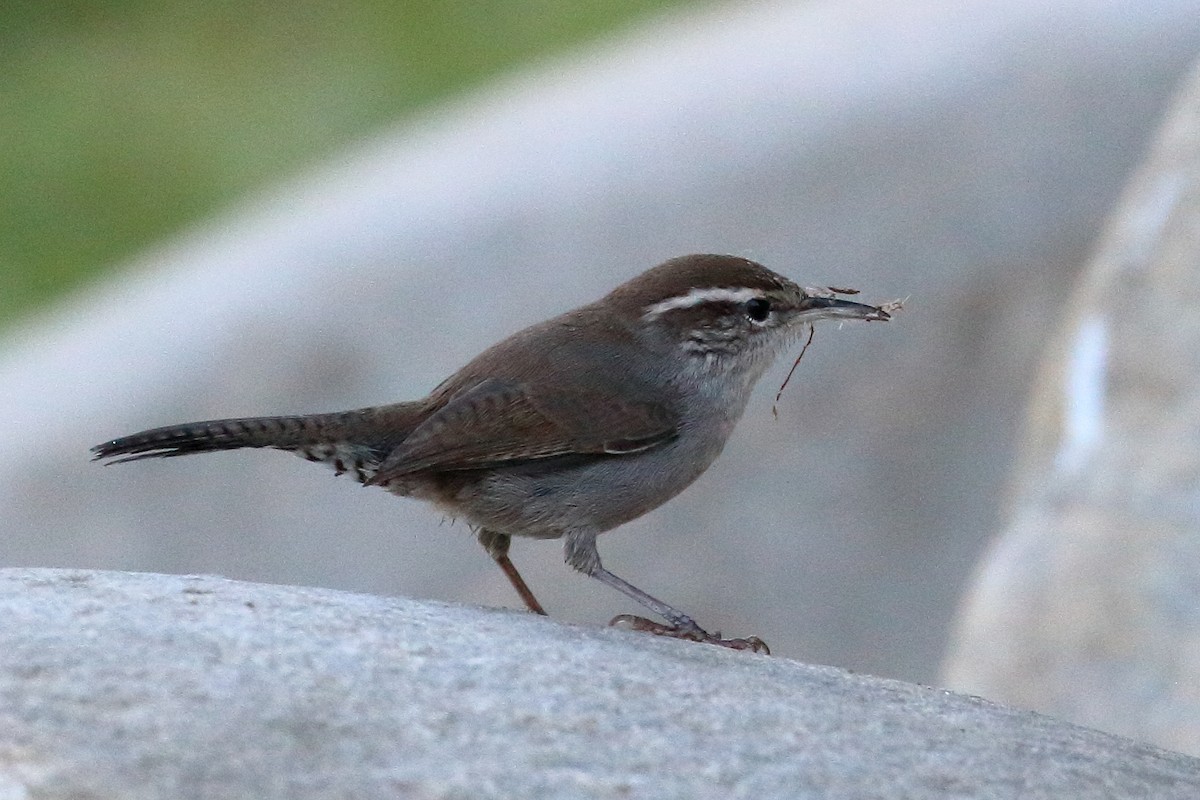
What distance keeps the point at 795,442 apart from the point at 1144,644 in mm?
3244

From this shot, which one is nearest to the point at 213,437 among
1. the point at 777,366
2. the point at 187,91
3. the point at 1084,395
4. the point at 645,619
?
the point at 645,619

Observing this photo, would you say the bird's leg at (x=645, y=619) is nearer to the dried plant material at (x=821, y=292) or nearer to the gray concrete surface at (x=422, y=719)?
the gray concrete surface at (x=422, y=719)

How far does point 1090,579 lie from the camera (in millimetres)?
5742

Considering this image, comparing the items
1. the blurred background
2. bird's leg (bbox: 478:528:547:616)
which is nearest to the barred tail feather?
bird's leg (bbox: 478:528:547:616)

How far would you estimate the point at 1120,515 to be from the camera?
575 centimetres

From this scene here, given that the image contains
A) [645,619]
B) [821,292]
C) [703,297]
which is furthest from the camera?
[821,292]

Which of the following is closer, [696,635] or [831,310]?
[696,635]

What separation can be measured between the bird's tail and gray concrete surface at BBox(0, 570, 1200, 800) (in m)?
0.76

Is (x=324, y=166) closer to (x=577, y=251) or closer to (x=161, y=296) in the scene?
(x=161, y=296)

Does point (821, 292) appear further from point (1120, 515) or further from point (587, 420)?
point (1120, 515)

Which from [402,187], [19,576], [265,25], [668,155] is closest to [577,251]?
[668,155]

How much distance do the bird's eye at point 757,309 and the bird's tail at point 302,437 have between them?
1012mm

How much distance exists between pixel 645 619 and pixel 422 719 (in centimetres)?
174

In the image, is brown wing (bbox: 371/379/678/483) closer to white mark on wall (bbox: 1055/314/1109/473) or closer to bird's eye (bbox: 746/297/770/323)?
bird's eye (bbox: 746/297/770/323)
